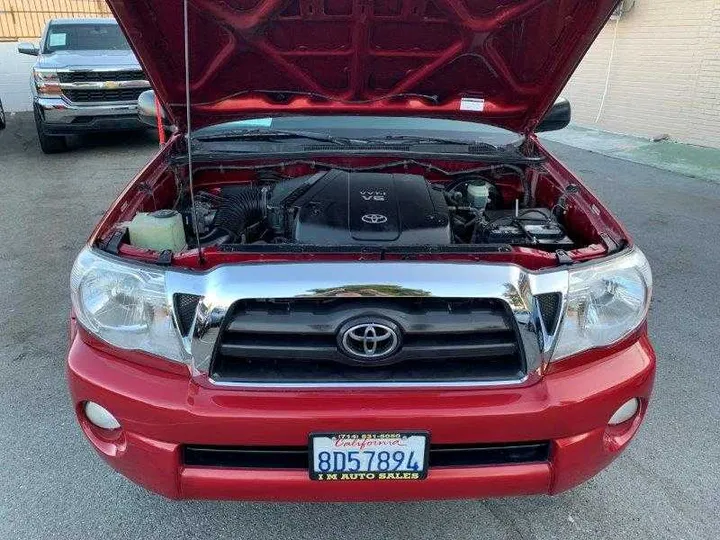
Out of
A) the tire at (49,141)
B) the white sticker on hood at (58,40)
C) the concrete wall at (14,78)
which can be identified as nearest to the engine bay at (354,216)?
the tire at (49,141)

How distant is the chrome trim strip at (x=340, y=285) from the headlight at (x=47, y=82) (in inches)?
287

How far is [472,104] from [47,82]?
6.81m

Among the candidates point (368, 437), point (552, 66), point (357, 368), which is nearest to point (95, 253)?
point (357, 368)

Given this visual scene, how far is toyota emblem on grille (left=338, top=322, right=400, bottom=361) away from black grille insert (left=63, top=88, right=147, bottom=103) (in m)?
7.23

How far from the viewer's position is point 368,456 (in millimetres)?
1617

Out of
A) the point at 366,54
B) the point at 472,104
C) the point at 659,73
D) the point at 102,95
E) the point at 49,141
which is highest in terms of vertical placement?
the point at 366,54

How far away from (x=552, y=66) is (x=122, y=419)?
2.17 m

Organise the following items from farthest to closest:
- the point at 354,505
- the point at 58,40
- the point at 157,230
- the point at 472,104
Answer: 1. the point at 58,40
2. the point at 472,104
3. the point at 354,505
4. the point at 157,230

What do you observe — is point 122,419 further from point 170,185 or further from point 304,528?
point 170,185

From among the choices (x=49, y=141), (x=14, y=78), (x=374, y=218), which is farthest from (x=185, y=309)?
(x=14, y=78)

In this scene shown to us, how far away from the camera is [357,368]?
1.67 metres

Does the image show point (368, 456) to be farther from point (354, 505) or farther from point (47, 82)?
point (47, 82)

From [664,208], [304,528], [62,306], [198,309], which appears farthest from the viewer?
[664,208]

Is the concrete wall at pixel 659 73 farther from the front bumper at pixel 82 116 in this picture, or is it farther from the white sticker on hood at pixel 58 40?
the white sticker on hood at pixel 58 40
